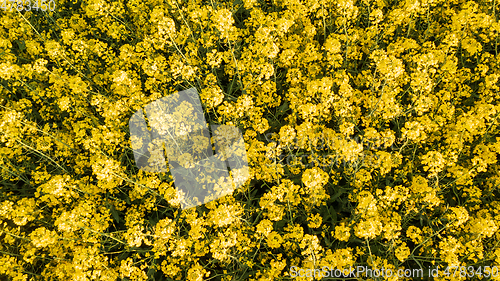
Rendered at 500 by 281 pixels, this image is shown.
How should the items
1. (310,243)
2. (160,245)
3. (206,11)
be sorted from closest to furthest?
1. (310,243)
2. (160,245)
3. (206,11)

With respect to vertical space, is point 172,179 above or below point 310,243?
below

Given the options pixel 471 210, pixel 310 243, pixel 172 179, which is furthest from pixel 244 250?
pixel 471 210

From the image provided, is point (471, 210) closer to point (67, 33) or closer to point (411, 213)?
point (411, 213)

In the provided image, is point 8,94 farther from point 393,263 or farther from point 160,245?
point 393,263

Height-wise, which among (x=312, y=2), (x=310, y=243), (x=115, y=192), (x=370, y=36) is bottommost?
(x=115, y=192)

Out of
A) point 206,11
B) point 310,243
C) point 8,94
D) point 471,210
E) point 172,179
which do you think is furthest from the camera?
point 8,94

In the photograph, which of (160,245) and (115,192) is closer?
(160,245)

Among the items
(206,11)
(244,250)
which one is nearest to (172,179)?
(244,250)
